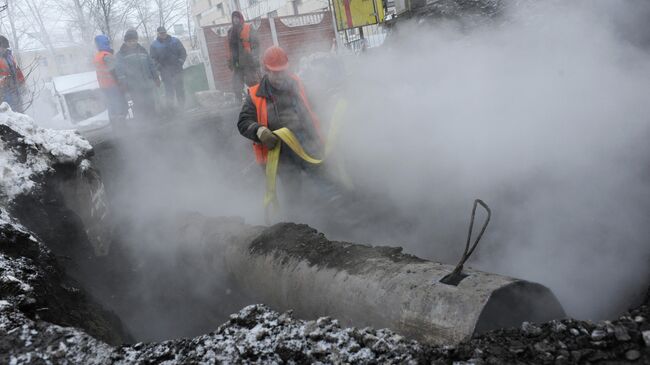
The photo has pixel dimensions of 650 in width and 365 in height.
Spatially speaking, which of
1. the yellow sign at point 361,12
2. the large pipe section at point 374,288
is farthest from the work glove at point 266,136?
the yellow sign at point 361,12

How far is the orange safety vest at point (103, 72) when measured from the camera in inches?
325

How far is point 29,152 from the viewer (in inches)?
166

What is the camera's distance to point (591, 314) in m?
3.10

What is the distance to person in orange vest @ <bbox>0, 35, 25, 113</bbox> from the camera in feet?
24.6

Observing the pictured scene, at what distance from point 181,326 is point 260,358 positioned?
2545 mm

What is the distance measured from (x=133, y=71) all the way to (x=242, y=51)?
74.9 inches

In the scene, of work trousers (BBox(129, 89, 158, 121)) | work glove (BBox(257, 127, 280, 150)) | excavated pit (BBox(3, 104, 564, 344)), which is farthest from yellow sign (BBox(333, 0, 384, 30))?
excavated pit (BBox(3, 104, 564, 344))

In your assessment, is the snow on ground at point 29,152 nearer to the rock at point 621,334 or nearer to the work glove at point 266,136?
the work glove at point 266,136

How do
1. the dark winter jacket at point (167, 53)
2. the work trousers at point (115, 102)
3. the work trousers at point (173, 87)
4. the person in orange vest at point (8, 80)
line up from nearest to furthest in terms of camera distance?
the person in orange vest at point (8, 80) < the work trousers at point (115, 102) < the dark winter jacket at point (167, 53) < the work trousers at point (173, 87)

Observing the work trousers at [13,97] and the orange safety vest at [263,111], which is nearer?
the orange safety vest at [263,111]

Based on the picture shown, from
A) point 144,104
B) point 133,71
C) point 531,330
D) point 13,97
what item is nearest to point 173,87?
point 144,104

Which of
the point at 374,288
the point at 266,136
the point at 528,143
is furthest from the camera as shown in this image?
the point at 266,136

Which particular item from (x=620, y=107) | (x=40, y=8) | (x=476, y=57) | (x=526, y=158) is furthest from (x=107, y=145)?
(x=40, y=8)

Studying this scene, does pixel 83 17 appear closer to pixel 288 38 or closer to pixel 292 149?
pixel 288 38
